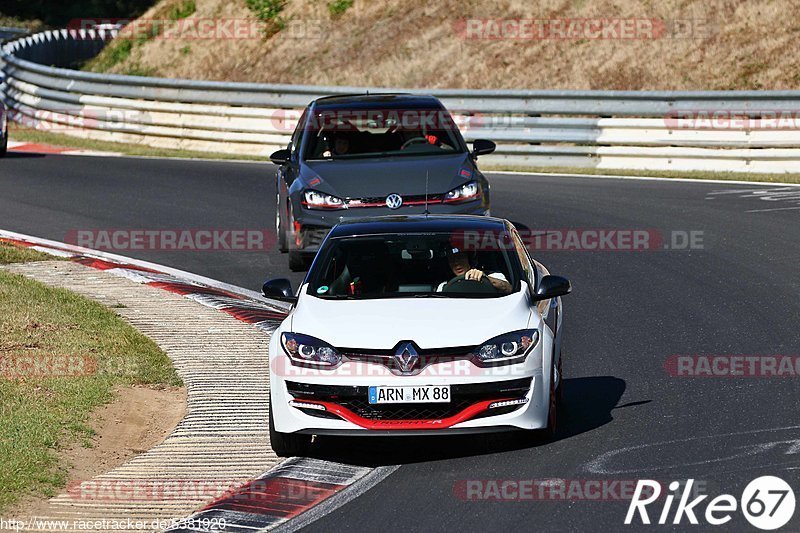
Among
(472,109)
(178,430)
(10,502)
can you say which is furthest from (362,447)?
(472,109)

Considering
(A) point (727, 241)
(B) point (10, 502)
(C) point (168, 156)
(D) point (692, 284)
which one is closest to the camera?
(B) point (10, 502)

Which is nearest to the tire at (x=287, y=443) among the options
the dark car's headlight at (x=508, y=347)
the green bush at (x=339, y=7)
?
the dark car's headlight at (x=508, y=347)

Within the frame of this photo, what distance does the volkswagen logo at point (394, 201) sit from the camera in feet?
45.5

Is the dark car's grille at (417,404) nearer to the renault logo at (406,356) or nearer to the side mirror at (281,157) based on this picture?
the renault logo at (406,356)

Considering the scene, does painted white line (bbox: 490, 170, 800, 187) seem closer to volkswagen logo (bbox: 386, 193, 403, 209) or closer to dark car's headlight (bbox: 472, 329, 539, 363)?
volkswagen logo (bbox: 386, 193, 403, 209)

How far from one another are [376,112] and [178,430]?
7187mm

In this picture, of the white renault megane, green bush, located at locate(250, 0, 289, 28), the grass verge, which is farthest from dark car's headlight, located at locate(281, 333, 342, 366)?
green bush, located at locate(250, 0, 289, 28)

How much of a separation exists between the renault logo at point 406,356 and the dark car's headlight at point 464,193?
5.89 metres

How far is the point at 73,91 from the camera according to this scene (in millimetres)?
28953

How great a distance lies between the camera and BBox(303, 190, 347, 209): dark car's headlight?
14.1m

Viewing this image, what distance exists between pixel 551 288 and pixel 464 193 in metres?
5.18

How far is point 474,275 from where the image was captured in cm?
938

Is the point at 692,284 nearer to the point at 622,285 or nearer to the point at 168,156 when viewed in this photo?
the point at 622,285

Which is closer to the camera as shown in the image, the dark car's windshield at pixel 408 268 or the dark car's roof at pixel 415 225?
the dark car's windshield at pixel 408 268
